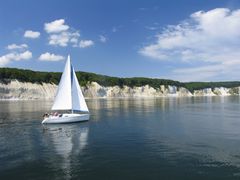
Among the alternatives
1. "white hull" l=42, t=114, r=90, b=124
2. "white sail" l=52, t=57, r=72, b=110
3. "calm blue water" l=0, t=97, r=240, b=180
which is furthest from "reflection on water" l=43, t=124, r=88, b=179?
"white sail" l=52, t=57, r=72, b=110

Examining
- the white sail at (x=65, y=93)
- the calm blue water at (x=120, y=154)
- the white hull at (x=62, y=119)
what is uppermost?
the white sail at (x=65, y=93)

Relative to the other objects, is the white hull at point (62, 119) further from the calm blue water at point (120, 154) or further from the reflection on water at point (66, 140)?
the calm blue water at point (120, 154)

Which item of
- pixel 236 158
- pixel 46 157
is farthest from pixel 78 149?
pixel 236 158

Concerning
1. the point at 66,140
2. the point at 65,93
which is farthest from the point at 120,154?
the point at 65,93

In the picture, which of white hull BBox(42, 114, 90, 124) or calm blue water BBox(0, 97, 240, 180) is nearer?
calm blue water BBox(0, 97, 240, 180)

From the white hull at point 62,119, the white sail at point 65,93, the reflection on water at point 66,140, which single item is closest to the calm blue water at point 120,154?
the reflection on water at point 66,140

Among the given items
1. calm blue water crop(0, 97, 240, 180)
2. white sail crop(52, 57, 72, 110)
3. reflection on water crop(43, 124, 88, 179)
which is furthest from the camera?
white sail crop(52, 57, 72, 110)

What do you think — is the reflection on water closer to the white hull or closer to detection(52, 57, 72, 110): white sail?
the white hull

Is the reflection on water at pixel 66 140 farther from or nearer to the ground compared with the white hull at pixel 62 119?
nearer to the ground

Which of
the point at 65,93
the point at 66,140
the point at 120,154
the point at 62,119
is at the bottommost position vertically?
the point at 120,154

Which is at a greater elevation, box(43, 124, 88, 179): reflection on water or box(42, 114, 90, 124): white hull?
box(42, 114, 90, 124): white hull

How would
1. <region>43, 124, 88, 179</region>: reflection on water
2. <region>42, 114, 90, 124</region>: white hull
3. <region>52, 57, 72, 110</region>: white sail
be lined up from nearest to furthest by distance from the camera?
<region>43, 124, 88, 179</region>: reflection on water, <region>42, 114, 90, 124</region>: white hull, <region>52, 57, 72, 110</region>: white sail

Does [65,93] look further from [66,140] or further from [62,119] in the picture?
[66,140]

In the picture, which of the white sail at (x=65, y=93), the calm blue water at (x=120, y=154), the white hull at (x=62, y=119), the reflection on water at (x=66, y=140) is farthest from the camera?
the white sail at (x=65, y=93)
